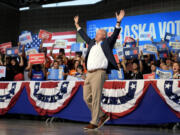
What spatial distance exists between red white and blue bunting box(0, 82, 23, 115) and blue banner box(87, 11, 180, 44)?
458 cm

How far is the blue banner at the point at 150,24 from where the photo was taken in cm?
969

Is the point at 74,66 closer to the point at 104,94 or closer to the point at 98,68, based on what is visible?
the point at 104,94

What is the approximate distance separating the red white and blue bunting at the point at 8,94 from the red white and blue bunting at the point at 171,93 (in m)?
2.98

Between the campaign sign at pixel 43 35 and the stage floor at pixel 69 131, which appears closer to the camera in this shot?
the stage floor at pixel 69 131

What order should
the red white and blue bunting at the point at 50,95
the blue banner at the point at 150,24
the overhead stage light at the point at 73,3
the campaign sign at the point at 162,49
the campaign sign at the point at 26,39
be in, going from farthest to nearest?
the overhead stage light at the point at 73,3
the blue banner at the point at 150,24
the campaign sign at the point at 26,39
the campaign sign at the point at 162,49
the red white and blue bunting at the point at 50,95

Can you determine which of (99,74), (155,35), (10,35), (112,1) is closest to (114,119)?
(99,74)

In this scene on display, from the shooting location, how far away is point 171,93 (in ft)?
16.1

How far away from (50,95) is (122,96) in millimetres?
1509

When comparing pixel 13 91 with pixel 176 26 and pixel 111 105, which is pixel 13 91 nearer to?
pixel 111 105

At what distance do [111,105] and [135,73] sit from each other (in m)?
1.20

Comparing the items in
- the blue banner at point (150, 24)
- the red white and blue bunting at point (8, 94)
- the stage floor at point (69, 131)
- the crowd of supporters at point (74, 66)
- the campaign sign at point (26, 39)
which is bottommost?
the stage floor at point (69, 131)

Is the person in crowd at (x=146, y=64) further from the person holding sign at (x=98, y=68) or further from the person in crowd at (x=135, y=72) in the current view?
the person holding sign at (x=98, y=68)

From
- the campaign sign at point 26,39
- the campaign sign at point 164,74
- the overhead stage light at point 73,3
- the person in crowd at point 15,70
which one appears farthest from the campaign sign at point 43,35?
the overhead stage light at point 73,3

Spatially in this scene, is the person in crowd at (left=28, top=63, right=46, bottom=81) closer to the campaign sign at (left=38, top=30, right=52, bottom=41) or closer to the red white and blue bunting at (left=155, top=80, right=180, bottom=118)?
the campaign sign at (left=38, top=30, right=52, bottom=41)
